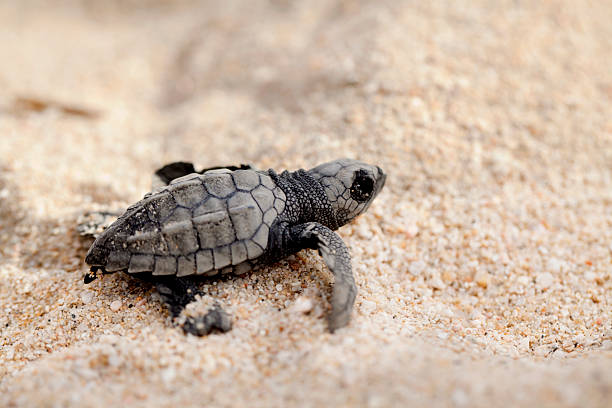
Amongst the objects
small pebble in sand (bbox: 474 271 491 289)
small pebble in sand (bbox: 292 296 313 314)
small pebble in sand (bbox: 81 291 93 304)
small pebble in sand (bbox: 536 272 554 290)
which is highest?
small pebble in sand (bbox: 292 296 313 314)

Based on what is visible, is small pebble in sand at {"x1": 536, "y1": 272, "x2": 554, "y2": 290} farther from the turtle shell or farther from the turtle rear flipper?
the turtle rear flipper

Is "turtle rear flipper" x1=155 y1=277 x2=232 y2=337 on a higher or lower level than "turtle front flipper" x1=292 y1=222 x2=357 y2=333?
lower

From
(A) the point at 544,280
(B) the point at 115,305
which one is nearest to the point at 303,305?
(B) the point at 115,305

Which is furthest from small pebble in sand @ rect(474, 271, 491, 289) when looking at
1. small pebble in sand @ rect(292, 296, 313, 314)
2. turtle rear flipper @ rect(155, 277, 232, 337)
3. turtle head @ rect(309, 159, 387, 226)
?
turtle rear flipper @ rect(155, 277, 232, 337)

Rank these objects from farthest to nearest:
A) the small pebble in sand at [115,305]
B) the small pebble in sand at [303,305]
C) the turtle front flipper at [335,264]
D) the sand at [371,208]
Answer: the small pebble in sand at [115,305], the small pebble in sand at [303,305], the turtle front flipper at [335,264], the sand at [371,208]

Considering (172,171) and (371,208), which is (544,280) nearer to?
(371,208)

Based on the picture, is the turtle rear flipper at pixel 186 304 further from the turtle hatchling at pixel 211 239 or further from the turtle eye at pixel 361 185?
the turtle eye at pixel 361 185

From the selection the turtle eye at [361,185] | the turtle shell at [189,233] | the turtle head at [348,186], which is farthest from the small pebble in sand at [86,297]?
the turtle eye at [361,185]
